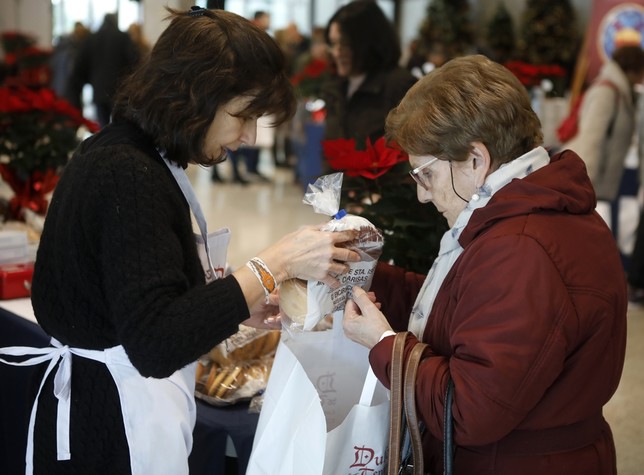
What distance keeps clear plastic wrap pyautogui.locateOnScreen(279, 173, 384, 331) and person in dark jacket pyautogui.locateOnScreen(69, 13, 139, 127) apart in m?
5.78

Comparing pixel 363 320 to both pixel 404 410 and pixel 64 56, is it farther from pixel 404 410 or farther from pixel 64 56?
pixel 64 56

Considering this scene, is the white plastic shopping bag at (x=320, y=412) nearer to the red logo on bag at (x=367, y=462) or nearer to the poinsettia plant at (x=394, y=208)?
the red logo on bag at (x=367, y=462)

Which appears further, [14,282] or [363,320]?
[14,282]

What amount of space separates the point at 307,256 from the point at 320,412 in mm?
315

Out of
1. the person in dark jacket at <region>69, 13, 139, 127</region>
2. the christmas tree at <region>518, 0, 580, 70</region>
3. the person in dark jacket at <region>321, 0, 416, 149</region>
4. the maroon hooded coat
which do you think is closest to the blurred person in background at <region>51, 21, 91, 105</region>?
the person in dark jacket at <region>69, 13, 139, 127</region>

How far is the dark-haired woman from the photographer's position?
1.38 m

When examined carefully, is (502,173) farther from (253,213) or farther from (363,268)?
(253,213)

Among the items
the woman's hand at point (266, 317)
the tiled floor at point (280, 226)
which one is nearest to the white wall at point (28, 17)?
the tiled floor at point (280, 226)

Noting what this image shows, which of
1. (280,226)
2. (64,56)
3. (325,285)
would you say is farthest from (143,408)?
(64,56)

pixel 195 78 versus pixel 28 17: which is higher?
pixel 195 78

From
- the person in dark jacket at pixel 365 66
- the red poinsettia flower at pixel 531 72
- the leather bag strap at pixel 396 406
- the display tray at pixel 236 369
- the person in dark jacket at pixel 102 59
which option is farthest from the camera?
the person in dark jacket at pixel 102 59

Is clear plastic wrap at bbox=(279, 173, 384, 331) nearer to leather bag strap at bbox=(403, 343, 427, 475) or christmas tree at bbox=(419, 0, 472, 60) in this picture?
leather bag strap at bbox=(403, 343, 427, 475)

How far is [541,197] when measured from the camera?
1.43m

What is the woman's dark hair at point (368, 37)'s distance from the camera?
3750mm
